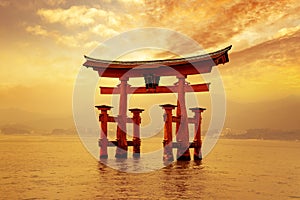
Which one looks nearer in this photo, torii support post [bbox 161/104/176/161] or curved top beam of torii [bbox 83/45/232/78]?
curved top beam of torii [bbox 83/45/232/78]

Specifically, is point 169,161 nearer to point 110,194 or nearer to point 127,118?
point 127,118

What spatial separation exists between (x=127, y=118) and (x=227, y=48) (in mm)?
6415

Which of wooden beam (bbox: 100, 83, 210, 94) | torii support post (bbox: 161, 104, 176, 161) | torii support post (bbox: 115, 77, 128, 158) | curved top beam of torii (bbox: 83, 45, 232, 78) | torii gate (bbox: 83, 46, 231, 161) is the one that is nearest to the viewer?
curved top beam of torii (bbox: 83, 45, 232, 78)

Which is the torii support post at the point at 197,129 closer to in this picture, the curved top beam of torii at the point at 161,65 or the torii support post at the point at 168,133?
the torii support post at the point at 168,133

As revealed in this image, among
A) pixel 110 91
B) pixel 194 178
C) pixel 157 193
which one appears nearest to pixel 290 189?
pixel 194 178

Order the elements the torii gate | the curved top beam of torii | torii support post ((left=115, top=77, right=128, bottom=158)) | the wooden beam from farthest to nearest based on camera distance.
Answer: torii support post ((left=115, top=77, right=128, bottom=158)), the wooden beam, the torii gate, the curved top beam of torii

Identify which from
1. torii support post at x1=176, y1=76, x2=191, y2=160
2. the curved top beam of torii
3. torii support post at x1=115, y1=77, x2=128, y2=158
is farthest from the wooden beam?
the curved top beam of torii

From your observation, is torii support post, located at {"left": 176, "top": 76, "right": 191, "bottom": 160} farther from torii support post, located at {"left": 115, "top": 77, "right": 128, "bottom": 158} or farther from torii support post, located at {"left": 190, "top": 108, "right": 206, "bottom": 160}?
torii support post, located at {"left": 115, "top": 77, "right": 128, "bottom": 158}

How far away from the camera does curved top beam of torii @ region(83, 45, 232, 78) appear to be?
14.7m

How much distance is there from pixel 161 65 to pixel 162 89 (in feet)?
4.39

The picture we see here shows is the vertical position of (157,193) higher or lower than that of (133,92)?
lower

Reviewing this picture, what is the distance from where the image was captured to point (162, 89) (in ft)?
54.7

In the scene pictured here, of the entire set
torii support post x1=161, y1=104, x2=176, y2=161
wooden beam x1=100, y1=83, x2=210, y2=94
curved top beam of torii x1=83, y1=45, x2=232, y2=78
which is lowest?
torii support post x1=161, y1=104, x2=176, y2=161

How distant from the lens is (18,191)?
8.38 m
